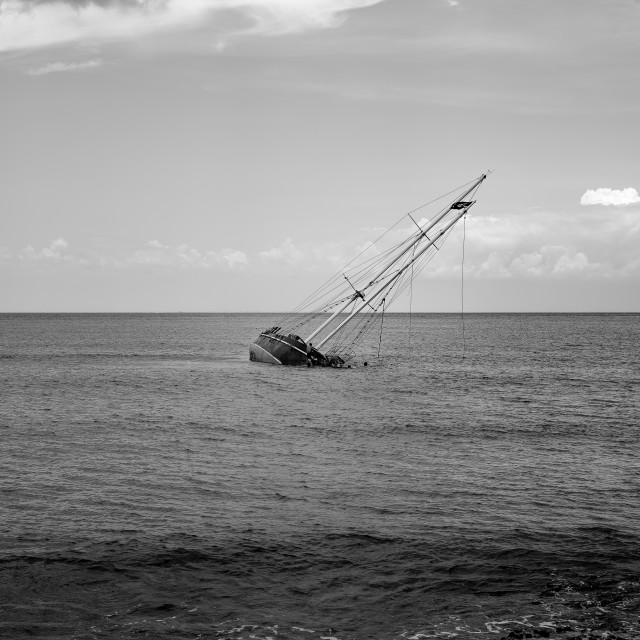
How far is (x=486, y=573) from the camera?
19406 mm

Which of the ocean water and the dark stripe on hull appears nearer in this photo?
the ocean water

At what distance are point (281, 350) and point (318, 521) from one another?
53.8 m

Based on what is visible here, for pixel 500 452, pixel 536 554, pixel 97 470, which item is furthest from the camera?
pixel 500 452

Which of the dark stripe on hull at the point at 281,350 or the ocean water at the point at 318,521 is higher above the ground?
the dark stripe on hull at the point at 281,350

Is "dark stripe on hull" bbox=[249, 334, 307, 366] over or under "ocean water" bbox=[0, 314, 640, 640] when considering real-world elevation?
over

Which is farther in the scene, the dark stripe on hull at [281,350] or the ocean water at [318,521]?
the dark stripe on hull at [281,350]

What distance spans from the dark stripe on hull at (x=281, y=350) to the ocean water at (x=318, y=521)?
80.8ft

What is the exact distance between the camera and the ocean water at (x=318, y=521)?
55.4ft

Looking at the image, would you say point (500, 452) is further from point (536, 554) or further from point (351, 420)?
point (536, 554)

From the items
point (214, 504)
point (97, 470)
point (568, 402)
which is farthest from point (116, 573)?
point (568, 402)

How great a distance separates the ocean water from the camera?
1688 cm

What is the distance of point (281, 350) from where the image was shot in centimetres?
7694

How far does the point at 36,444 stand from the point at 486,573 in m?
24.2

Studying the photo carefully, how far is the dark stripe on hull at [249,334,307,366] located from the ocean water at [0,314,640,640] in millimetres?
24637
